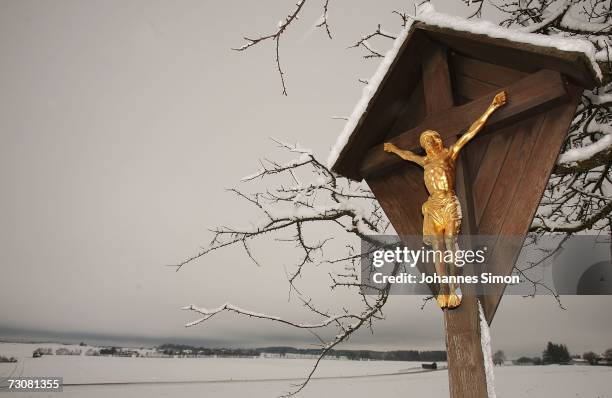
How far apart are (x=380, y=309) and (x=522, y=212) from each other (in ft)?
10.8

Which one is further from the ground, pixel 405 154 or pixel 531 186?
pixel 405 154

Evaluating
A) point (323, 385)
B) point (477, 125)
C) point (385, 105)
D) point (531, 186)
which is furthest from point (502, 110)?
point (323, 385)

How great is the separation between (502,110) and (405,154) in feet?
1.93

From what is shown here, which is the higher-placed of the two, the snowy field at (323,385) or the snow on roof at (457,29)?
the snow on roof at (457,29)

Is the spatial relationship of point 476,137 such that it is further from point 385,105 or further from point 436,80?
point 385,105

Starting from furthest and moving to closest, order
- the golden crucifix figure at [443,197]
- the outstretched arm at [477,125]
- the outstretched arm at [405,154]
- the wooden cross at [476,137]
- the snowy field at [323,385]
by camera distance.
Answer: the snowy field at [323,385], the outstretched arm at [405,154], the outstretched arm at [477,125], the golden crucifix figure at [443,197], the wooden cross at [476,137]

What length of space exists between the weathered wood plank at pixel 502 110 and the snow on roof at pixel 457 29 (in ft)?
0.59

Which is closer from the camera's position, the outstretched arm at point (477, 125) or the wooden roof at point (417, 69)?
the wooden roof at point (417, 69)

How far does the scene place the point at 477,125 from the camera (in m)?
2.07

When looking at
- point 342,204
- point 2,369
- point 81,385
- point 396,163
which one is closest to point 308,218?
point 342,204

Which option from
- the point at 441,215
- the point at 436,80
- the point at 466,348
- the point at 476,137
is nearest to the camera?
the point at 466,348

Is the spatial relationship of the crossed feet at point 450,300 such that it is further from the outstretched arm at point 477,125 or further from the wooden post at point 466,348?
the outstretched arm at point 477,125

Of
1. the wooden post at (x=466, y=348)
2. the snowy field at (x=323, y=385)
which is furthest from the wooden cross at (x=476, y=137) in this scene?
the snowy field at (x=323, y=385)

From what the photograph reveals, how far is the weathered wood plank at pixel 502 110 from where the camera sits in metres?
1.88
